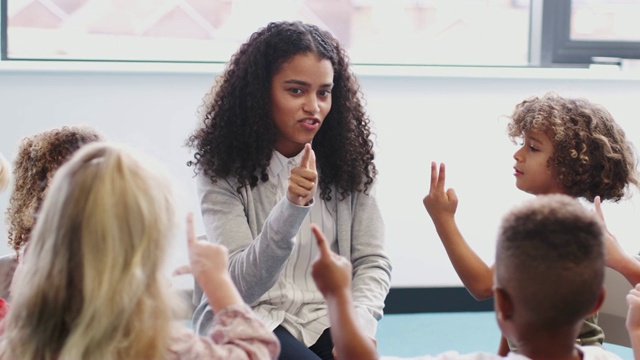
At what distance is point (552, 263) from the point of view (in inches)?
50.8

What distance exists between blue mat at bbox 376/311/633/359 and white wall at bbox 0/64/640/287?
6.4 inches

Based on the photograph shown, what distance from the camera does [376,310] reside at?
6.54 ft

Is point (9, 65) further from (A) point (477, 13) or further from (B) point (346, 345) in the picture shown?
(B) point (346, 345)

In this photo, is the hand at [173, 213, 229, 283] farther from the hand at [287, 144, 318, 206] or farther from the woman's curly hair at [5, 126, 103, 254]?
the woman's curly hair at [5, 126, 103, 254]

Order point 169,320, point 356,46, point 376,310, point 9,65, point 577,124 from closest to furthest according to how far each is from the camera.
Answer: point 169,320, point 376,310, point 577,124, point 9,65, point 356,46

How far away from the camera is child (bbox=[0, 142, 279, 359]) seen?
123 centimetres

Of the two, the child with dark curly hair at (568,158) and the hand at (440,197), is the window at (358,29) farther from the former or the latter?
the hand at (440,197)

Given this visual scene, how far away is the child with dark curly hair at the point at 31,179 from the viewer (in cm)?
192

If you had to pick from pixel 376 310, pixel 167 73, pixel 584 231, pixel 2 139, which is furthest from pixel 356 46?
pixel 584 231

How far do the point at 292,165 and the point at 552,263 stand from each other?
96 centimetres

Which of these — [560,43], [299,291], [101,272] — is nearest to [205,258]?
[101,272]

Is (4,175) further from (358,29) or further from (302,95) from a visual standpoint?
(358,29)

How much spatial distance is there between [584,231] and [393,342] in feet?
7.63

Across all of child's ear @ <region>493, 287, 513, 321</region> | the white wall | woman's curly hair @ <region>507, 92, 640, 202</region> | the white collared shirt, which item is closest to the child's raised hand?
child's ear @ <region>493, 287, 513, 321</region>
